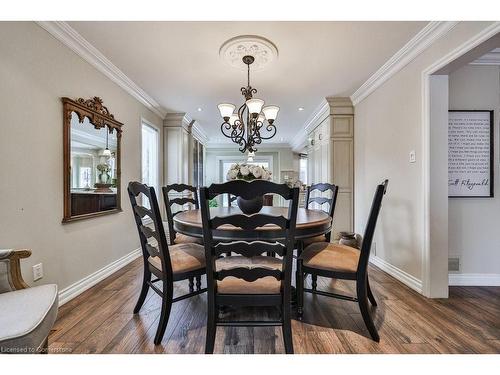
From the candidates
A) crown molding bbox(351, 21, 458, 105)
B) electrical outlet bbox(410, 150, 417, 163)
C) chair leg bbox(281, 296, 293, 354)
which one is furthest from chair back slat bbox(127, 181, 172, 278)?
crown molding bbox(351, 21, 458, 105)

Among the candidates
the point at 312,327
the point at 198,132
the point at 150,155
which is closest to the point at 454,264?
the point at 312,327

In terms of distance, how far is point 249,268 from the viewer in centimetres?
133

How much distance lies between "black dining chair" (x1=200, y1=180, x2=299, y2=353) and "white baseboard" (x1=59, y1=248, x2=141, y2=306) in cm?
151

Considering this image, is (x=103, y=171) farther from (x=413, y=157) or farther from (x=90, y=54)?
(x=413, y=157)

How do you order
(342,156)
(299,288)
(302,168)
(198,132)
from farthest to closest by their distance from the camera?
(302,168)
(198,132)
(342,156)
(299,288)

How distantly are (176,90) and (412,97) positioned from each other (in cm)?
279

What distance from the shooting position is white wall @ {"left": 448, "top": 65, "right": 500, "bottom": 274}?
2371mm

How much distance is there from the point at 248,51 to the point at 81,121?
5.50 feet

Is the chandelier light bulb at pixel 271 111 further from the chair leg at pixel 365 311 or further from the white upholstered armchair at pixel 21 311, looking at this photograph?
the white upholstered armchair at pixel 21 311

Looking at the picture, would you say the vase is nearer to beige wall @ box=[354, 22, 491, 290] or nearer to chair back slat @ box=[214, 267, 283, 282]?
chair back slat @ box=[214, 267, 283, 282]

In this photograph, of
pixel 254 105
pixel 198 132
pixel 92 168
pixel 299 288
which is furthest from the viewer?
pixel 198 132

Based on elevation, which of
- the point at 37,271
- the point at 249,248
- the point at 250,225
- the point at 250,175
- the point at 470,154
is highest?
the point at 470,154

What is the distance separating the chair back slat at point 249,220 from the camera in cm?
126

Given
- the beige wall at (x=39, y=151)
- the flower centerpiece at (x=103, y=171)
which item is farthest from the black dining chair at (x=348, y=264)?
the flower centerpiece at (x=103, y=171)
